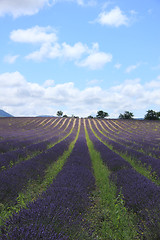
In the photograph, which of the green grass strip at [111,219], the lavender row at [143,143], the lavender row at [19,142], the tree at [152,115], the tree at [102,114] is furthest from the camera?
the tree at [102,114]

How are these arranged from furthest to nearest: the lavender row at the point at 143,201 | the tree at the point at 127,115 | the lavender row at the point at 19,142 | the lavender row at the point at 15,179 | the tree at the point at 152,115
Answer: the tree at the point at 127,115 < the tree at the point at 152,115 < the lavender row at the point at 19,142 < the lavender row at the point at 15,179 < the lavender row at the point at 143,201

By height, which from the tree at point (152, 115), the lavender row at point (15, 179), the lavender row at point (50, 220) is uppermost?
the tree at point (152, 115)

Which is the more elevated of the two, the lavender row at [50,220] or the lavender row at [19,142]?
the lavender row at [50,220]

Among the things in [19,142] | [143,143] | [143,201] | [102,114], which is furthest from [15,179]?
[102,114]

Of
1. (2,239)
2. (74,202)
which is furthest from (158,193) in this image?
(2,239)

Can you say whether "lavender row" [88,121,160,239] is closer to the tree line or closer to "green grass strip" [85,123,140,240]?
"green grass strip" [85,123,140,240]

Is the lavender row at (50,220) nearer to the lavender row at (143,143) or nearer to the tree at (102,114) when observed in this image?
the lavender row at (143,143)

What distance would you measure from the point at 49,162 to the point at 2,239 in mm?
5017

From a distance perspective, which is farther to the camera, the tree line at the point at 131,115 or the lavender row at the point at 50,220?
the tree line at the point at 131,115

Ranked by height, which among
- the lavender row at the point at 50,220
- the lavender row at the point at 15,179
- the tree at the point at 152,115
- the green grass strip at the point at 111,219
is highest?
the tree at the point at 152,115

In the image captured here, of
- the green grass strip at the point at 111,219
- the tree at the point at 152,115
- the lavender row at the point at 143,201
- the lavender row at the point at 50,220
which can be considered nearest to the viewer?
the lavender row at the point at 50,220

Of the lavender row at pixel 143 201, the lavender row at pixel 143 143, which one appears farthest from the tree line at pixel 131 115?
the lavender row at pixel 143 201

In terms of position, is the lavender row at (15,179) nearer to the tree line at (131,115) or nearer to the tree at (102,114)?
the tree line at (131,115)

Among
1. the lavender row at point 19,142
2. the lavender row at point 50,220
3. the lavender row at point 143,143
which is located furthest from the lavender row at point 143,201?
the lavender row at point 19,142
